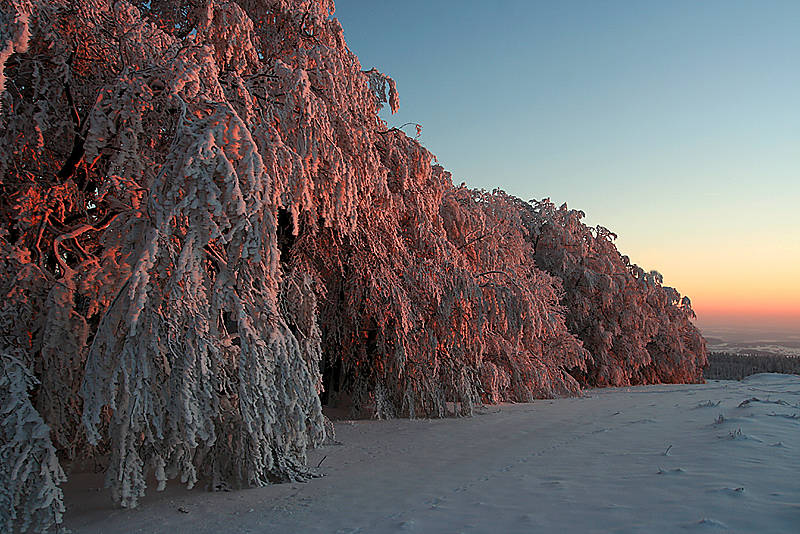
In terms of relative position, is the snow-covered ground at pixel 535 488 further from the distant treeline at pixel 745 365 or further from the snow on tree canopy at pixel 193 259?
the distant treeline at pixel 745 365

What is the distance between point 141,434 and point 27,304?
148cm

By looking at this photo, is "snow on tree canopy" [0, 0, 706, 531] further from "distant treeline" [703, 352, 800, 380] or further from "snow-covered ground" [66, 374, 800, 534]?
"distant treeline" [703, 352, 800, 380]

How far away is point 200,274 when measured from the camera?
3.88m

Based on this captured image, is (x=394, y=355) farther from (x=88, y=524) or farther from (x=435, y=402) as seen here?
(x=88, y=524)

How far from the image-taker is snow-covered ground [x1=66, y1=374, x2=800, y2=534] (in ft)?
9.99

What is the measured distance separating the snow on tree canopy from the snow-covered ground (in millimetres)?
380

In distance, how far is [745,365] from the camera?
994 inches

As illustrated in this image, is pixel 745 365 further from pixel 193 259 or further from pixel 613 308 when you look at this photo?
pixel 193 259

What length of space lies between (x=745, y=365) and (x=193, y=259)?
28646 millimetres

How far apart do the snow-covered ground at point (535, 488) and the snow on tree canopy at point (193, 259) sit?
0.38 meters

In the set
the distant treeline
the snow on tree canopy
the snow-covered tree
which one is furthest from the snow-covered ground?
the distant treeline

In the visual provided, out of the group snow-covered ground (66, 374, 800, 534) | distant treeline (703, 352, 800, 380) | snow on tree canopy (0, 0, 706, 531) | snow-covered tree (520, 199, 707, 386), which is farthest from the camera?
distant treeline (703, 352, 800, 380)

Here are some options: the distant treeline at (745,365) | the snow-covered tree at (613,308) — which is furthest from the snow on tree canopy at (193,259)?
the distant treeline at (745,365)

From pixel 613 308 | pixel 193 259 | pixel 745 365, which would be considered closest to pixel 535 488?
pixel 193 259
